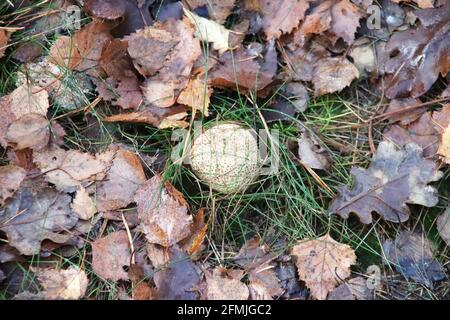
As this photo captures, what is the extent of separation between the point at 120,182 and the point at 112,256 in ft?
1.01

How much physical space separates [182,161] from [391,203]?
2.85 ft

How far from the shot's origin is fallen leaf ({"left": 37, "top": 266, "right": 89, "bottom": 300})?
7.21 ft

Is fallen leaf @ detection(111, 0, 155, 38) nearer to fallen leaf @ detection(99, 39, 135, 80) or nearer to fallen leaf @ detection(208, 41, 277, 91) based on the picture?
fallen leaf @ detection(99, 39, 135, 80)

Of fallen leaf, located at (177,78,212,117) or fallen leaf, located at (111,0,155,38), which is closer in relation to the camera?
fallen leaf, located at (177,78,212,117)

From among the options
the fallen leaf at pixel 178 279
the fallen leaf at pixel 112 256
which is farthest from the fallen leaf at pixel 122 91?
the fallen leaf at pixel 178 279

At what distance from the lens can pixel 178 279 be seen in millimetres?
2238

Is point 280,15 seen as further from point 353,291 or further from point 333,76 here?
point 353,291

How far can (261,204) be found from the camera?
248cm

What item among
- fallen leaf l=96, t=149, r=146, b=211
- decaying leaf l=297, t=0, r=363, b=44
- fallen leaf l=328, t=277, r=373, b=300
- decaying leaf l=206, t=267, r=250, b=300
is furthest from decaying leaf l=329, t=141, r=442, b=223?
fallen leaf l=96, t=149, r=146, b=211

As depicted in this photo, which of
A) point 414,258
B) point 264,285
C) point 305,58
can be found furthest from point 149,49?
point 414,258

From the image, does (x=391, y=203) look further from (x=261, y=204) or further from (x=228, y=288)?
(x=228, y=288)

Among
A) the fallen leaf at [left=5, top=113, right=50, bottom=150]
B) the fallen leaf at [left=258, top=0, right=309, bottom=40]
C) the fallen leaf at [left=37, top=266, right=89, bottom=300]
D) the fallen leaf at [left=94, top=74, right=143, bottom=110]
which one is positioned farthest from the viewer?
the fallen leaf at [left=258, top=0, right=309, bottom=40]

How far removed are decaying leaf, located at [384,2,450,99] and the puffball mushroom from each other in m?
0.72

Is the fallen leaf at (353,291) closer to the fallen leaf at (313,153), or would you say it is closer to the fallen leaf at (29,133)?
the fallen leaf at (313,153)
